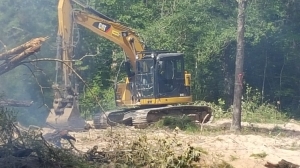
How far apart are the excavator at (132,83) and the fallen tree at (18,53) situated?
5780mm

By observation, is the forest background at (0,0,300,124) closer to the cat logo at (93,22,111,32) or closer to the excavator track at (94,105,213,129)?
the cat logo at (93,22,111,32)

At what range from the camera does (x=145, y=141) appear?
9.98 metres

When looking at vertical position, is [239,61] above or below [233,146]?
above

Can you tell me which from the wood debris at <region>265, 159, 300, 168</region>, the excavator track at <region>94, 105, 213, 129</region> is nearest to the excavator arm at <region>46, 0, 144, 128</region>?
the excavator track at <region>94, 105, 213, 129</region>

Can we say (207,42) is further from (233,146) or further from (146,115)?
(233,146)

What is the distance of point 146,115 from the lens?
16.5 meters

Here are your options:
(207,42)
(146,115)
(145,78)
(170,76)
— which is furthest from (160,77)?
(207,42)

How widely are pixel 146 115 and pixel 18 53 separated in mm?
6693

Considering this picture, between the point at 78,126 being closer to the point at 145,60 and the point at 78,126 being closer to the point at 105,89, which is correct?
the point at 145,60

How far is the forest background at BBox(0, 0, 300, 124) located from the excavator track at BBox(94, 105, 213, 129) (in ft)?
21.8

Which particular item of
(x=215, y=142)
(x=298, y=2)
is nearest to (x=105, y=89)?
(x=298, y=2)

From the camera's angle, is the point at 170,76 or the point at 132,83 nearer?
the point at 170,76

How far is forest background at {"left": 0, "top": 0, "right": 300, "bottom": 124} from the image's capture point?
82.6ft

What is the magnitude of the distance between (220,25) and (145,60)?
1002 centimetres
